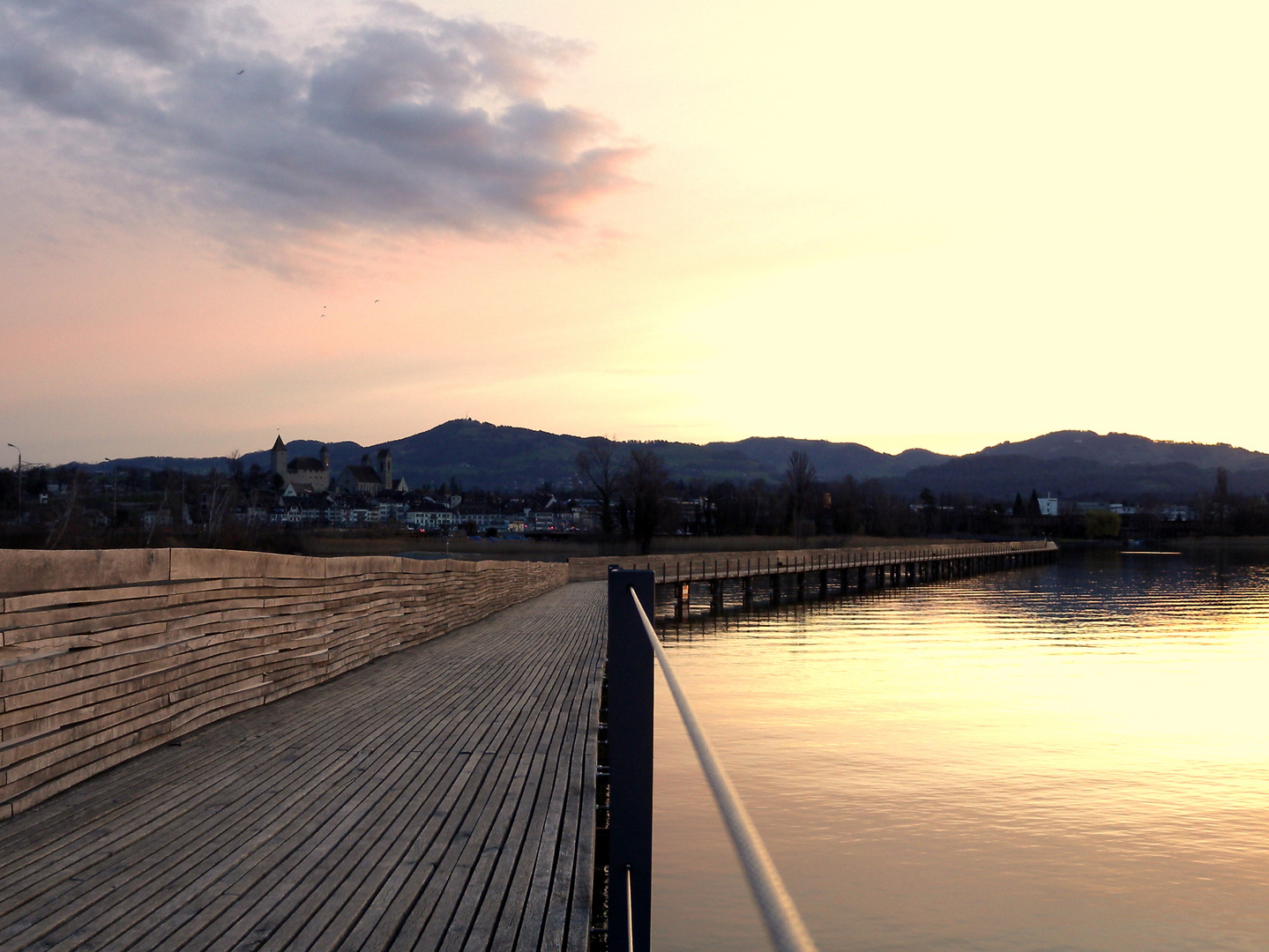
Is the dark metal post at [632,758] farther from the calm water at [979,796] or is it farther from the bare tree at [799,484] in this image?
the bare tree at [799,484]

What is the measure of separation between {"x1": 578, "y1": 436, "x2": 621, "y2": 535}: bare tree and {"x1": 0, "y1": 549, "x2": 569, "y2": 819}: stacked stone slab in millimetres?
62051

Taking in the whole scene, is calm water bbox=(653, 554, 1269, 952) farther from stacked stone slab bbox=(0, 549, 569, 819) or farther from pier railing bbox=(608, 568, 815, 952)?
pier railing bbox=(608, 568, 815, 952)

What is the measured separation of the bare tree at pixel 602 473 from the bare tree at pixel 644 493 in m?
1.44

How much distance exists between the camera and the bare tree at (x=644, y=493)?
232 ft

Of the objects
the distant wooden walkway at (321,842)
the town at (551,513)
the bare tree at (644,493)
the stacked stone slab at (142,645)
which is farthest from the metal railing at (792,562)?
the distant wooden walkway at (321,842)

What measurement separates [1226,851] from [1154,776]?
10.3 feet

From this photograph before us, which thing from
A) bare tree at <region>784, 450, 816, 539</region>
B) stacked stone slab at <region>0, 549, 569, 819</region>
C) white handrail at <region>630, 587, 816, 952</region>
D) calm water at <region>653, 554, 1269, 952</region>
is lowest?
calm water at <region>653, 554, 1269, 952</region>

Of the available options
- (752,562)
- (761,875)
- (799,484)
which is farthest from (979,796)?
(799,484)

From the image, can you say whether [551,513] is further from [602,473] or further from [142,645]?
[142,645]

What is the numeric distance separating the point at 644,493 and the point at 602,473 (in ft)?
17.9

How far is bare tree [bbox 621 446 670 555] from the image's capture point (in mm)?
70688

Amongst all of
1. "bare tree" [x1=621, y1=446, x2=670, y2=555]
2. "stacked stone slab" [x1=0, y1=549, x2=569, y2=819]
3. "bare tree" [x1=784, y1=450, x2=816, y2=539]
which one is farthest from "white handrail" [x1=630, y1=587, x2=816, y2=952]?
"bare tree" [x1=784, y1=450, x2=816, y2=539]

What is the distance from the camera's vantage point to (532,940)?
12.4 ft

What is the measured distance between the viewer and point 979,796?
1230cm
